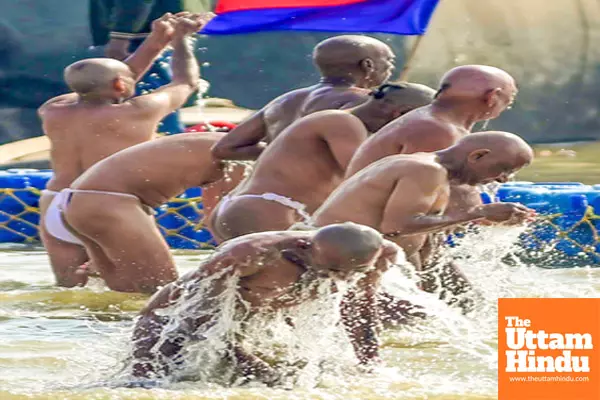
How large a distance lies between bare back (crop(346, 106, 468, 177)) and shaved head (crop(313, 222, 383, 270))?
57.3 inches

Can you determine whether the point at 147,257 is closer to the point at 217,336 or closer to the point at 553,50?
the point at 217,336

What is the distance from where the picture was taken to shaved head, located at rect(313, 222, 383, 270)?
476 centimetres

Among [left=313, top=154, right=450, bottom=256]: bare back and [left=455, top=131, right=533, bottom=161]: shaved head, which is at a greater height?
[left=455, top=131, right=533, bottom=161]: shaved head

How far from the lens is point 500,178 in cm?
573

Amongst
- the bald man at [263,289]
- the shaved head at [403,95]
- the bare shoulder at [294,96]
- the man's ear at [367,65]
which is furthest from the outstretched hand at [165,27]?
the bald man at [263,289]

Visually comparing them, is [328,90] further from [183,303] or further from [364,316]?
[183,303]

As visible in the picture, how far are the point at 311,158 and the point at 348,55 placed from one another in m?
0.71

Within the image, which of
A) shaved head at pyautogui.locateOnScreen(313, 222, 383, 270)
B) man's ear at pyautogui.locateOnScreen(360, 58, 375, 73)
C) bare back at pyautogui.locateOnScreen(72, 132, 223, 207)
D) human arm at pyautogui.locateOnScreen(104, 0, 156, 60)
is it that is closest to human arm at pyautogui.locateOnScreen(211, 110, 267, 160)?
bare back at pyautogui.locateOnScreen(72, 132, 223, 207)

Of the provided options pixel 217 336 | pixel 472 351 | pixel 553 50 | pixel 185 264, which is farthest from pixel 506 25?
pixel 217 336

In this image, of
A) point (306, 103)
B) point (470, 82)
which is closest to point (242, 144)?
point (306, 103)

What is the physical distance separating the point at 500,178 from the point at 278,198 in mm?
1141

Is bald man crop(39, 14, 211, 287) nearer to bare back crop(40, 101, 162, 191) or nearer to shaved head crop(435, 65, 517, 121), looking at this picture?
bare back crop(40, 101, 162, 191)

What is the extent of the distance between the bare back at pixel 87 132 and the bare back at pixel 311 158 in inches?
61.3

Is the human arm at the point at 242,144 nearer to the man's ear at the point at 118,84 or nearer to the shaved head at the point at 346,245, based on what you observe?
the man's ear at the point at 118,84
